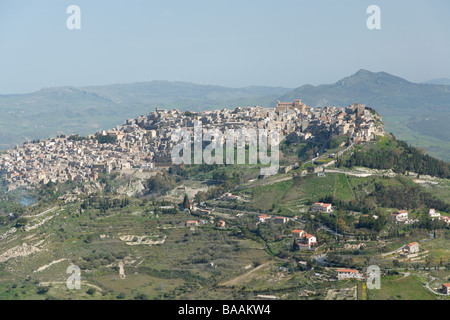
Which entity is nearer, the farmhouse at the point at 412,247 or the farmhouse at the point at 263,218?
the farmhouse at the point at 412,247

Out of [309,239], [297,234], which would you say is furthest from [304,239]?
[297,234]

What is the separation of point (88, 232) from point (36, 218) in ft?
14.8

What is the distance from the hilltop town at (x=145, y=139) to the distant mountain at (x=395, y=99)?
2242 inches

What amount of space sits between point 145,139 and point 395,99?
122094mm

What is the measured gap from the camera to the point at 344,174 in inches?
1690

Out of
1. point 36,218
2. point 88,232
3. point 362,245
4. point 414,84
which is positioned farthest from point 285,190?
point 414,84

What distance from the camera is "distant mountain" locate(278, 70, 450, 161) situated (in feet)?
407

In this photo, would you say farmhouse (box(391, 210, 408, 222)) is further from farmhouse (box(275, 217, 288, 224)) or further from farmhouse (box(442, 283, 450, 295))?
farmhouse (box(442, 283, 450, 295))

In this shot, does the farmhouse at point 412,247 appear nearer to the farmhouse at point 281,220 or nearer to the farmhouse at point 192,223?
the farmhouse at point 281,220

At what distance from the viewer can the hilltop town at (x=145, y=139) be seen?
52.9 meters

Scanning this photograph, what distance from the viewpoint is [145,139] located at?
6144cm

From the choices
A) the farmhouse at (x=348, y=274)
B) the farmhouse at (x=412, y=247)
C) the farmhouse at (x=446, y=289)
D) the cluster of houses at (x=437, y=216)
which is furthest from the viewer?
the cluster of houses at (x=437, y=216)

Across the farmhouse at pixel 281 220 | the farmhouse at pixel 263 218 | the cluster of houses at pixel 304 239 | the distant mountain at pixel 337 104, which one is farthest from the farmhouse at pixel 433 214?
the distant mountain at pixel 337 104

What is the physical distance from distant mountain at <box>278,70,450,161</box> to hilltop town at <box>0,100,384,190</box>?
56955 millimetres
